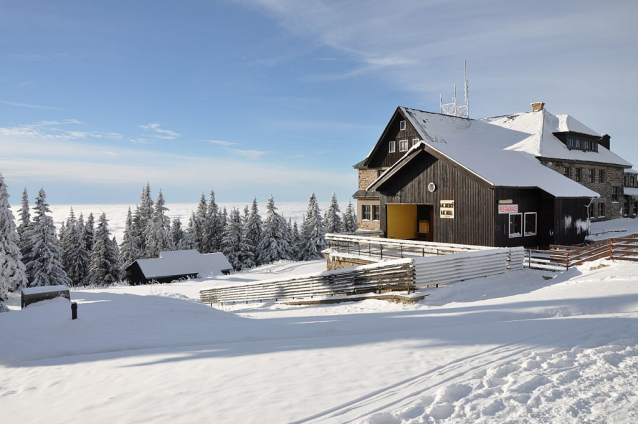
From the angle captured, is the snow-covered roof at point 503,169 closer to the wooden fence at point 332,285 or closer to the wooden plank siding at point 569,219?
the wooden plank siding at point 569,219

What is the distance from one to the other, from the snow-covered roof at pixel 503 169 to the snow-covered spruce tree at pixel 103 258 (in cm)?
4559

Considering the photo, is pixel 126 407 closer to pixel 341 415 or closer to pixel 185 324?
pixel 341 415

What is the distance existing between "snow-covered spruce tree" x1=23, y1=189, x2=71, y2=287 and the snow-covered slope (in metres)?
40.4

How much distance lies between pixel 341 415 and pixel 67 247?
69.9 meters

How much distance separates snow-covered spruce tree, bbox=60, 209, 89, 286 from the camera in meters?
61.2

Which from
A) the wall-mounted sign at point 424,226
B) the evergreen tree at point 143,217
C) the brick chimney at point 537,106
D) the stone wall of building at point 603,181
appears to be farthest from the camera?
the evergreen tree at point 143,217

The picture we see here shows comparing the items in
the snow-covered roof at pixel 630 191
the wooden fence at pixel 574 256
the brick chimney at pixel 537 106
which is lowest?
the wooden fence at pixel 574 256

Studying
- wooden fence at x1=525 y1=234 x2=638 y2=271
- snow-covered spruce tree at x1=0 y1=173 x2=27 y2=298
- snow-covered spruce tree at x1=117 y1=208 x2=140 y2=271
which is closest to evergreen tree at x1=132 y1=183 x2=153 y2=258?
snow-covered spruce tree at x1=117 y1=208 x2=140 y2=271

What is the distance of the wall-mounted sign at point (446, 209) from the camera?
75.7ft

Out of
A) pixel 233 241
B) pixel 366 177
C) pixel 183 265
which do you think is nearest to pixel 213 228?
pixel 233 241

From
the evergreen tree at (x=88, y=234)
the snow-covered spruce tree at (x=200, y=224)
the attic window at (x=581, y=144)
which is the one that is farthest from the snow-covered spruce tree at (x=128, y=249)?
the attic window at (x=581, y=144)

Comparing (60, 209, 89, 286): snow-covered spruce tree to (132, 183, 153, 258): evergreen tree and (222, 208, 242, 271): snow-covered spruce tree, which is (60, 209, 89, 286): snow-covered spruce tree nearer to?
(132, 183, 153, 258): evergreen tree

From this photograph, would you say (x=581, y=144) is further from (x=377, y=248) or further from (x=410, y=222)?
(x=377, y=248)

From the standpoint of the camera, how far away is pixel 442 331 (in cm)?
894
